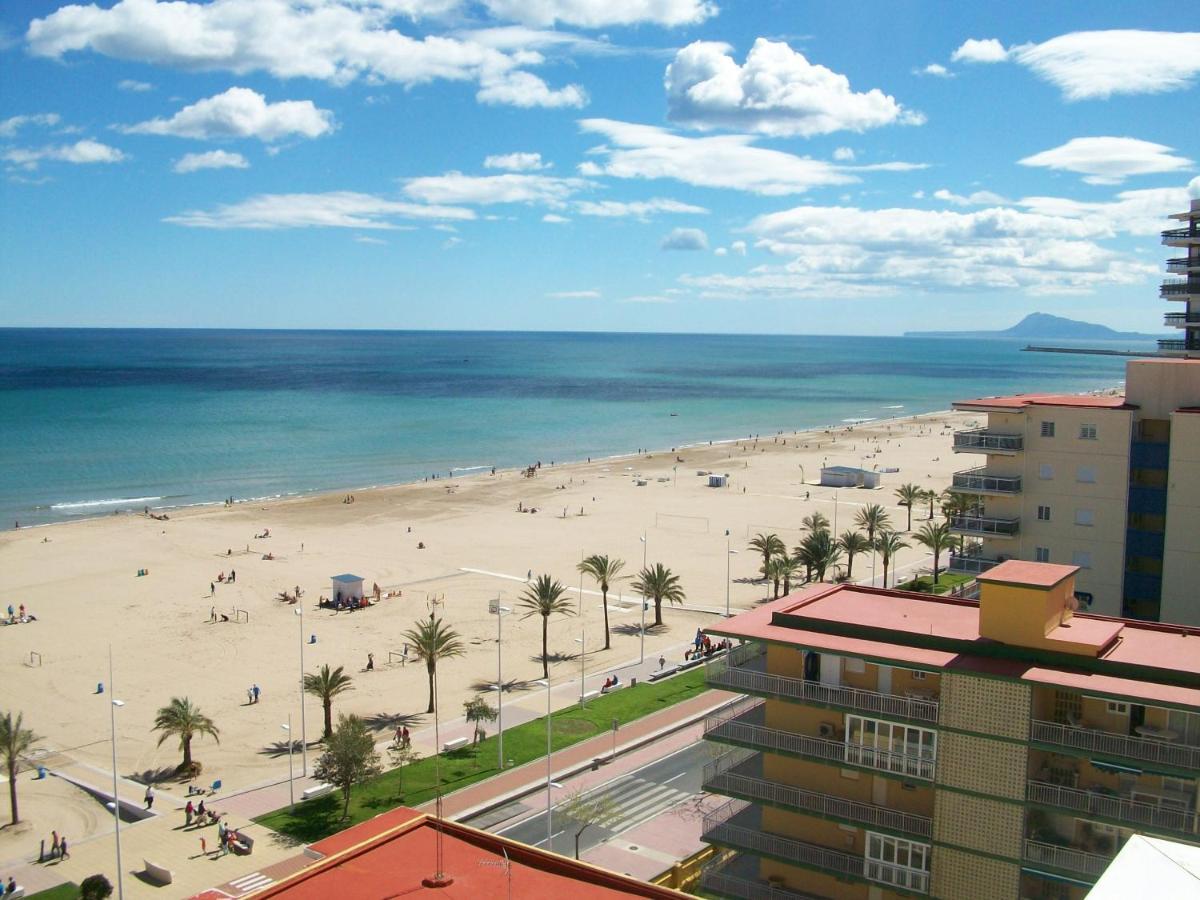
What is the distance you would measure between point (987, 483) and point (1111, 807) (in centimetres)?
2421

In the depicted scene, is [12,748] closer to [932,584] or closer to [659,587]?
[659,587]

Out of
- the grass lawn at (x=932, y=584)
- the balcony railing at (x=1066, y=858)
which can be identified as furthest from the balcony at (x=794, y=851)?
the grass lawn at (x=932, y=584)

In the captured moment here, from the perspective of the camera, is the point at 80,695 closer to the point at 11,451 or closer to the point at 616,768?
the point at 616,768

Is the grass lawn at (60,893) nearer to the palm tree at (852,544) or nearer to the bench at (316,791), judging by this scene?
the bench at (316,791)

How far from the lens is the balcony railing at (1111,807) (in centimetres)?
1912

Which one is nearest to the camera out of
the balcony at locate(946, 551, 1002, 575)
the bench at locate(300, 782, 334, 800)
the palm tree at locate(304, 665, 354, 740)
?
the bench at locate(300, 782, 334, 800)

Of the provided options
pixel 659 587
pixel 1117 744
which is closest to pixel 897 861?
pixel 1117 744

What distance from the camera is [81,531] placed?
262 feet

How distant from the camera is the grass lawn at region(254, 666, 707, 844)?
32.7m

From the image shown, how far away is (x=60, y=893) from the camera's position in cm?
2812

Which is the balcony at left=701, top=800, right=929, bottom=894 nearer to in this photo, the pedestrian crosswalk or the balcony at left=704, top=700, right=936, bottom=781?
the balcony at left=704, top=700, right=936, bottom=781

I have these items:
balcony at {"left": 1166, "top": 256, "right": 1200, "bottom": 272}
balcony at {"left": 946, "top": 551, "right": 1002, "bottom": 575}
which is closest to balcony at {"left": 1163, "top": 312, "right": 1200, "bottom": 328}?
balcony at {"left": 1166, "top": 256, "right": 1200, "bottom": 272}

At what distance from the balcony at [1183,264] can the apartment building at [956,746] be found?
130 ft

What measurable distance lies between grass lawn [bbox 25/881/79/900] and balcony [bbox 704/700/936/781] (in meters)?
17.7
